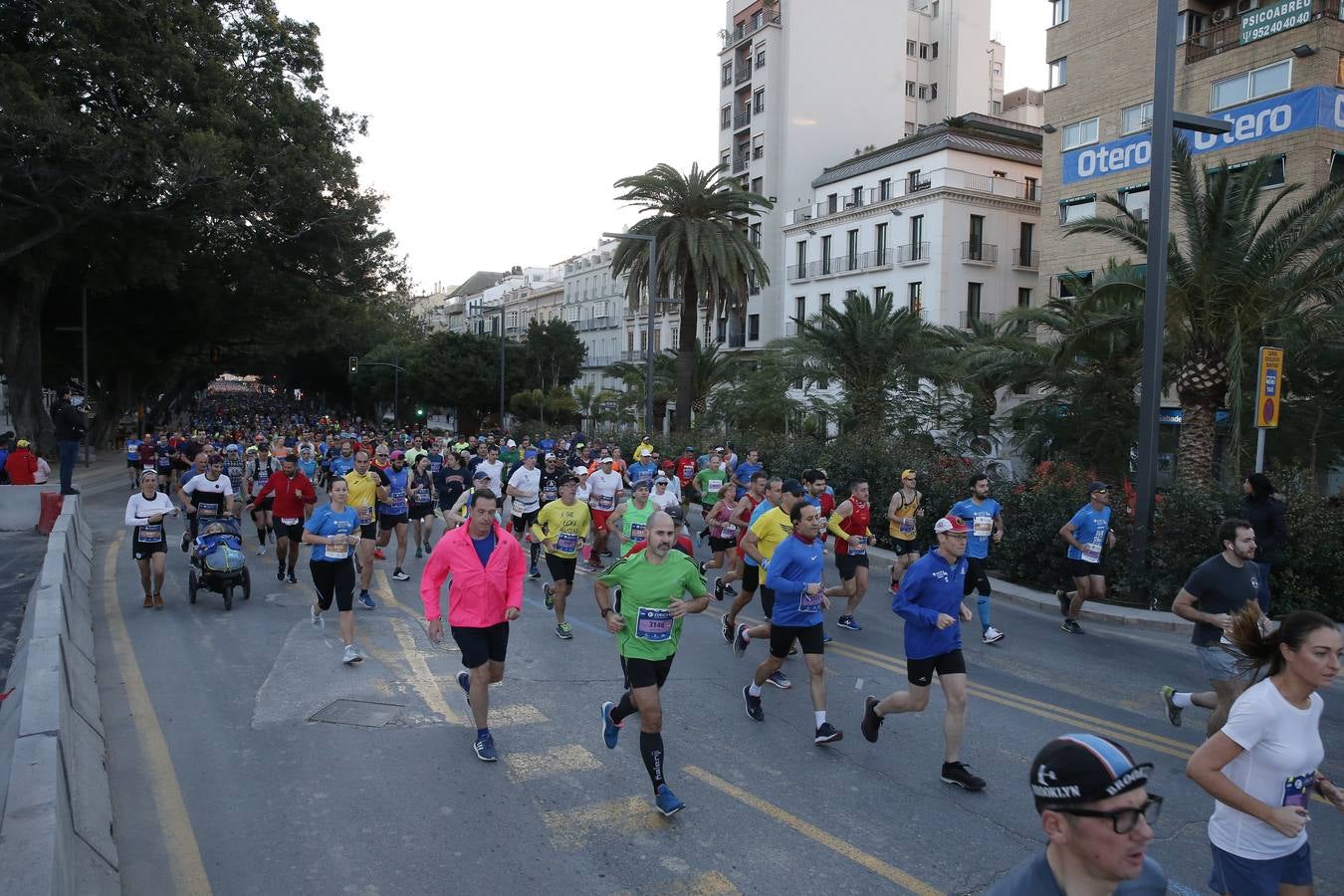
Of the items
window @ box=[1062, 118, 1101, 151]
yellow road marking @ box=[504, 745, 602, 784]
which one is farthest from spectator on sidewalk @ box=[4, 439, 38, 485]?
window @ box=[1062, 118, 1101, 151]

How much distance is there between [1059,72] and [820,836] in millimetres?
36041

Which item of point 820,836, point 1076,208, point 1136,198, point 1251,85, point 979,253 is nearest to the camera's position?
point 820,836

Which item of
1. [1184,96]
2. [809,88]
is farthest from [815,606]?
[809,88]

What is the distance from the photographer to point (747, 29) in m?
55.9

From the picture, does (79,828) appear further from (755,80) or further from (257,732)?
(755,80)

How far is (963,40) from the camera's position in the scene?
5872 centimetres

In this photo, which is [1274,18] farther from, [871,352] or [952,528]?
[952,528]

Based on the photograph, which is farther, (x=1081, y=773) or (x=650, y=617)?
(x=650, y=617)

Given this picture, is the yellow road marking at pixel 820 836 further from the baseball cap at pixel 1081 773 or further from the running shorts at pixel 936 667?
the baseball cap at pixel 1081 773

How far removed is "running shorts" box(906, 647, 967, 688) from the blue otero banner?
2167 cm

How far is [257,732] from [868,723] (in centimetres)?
431

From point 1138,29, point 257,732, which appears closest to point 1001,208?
point 1138,29

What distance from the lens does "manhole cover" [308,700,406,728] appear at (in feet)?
23.5

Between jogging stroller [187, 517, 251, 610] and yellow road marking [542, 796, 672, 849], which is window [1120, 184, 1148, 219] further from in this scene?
yellow road marking [542, 796, 672, 849]
